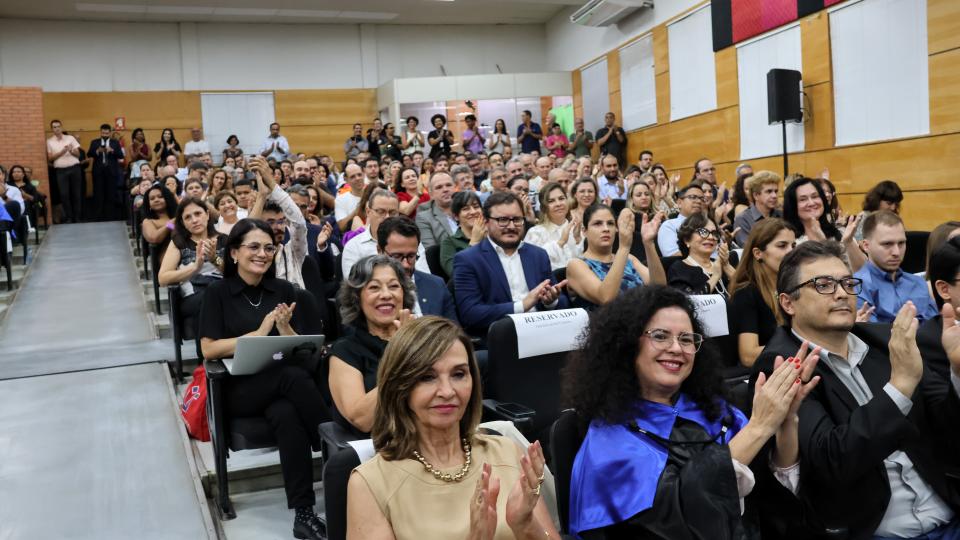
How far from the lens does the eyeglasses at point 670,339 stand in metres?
1.77

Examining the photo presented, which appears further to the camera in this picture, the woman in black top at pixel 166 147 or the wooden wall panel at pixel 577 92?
the wooden wall panel at pixel 577 92

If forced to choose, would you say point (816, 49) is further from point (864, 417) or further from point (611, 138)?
point (864, 417)

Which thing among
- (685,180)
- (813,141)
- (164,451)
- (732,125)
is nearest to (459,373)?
(164,451)

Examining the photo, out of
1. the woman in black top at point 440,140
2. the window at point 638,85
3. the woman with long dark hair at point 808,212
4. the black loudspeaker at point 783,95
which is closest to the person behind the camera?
the woman with long dark hair at point 808,212

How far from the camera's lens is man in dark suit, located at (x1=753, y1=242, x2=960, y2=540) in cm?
169

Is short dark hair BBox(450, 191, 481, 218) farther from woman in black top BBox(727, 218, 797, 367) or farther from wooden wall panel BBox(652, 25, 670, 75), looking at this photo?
wooden wall panel BBox(652, 25, 670, 75)

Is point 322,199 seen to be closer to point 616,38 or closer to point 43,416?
point 43,416

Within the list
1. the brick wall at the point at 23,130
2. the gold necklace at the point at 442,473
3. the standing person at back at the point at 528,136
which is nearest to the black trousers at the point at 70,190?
the brick wall at the point at 23,130

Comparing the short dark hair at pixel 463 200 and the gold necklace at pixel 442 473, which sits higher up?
the short dark hair at pixel 463 200

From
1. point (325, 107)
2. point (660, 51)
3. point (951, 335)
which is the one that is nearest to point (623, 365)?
point (951, 335)

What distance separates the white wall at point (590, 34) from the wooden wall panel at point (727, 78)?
0.91m

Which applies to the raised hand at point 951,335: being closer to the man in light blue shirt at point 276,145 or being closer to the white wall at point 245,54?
the man in light blue shirt at point 276,145

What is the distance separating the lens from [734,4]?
397 inches

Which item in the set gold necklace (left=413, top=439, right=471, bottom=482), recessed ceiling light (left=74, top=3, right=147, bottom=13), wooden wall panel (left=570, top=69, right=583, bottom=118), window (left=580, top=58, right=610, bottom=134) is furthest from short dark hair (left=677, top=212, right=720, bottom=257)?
recessed ceiling light (left=74, top=3, right=147, bottom=13)
